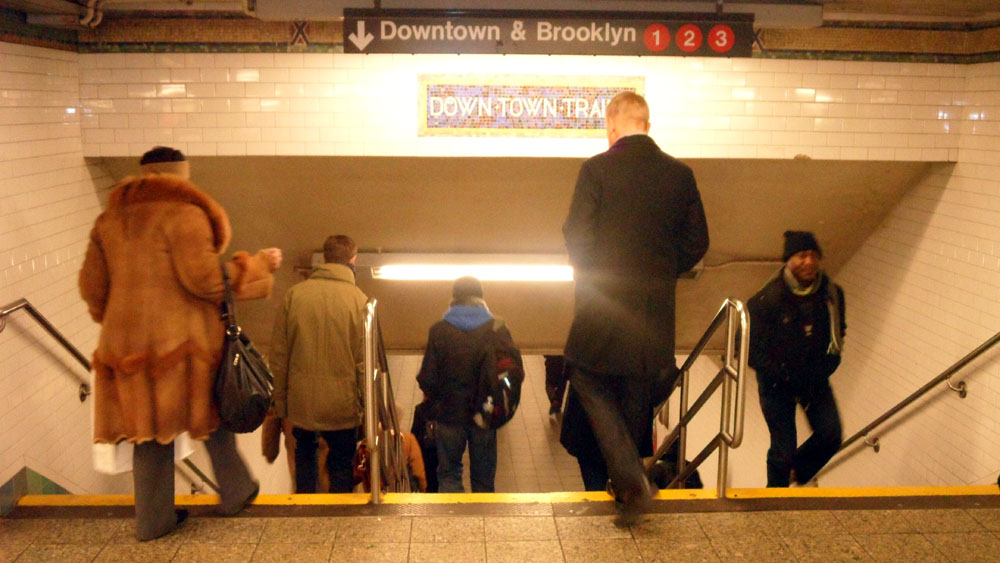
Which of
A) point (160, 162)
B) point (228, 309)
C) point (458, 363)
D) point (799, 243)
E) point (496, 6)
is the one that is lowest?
point (458, 363)

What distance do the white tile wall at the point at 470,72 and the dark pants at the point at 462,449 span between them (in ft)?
5.75

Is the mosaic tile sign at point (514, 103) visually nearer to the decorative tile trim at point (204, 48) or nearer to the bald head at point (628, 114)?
the decorative tile trim at point (204, 48)

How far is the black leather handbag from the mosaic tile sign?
2.45 meters

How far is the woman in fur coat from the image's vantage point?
2.75 m

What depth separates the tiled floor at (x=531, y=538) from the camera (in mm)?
2969

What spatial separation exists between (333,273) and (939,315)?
149 inches

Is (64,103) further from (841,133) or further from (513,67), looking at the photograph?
(841,133)

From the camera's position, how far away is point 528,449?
9.45 meters

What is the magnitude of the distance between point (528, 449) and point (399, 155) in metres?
5.23

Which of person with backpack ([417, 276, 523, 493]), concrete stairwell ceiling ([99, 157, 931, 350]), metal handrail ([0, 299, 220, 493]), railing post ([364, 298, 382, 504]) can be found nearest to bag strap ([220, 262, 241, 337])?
railing post ([364, 298, 382, 504])

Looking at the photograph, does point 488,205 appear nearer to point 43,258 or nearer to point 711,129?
point 711,129

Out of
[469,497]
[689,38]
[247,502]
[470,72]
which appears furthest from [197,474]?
[689,38]

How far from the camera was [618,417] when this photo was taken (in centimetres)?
320

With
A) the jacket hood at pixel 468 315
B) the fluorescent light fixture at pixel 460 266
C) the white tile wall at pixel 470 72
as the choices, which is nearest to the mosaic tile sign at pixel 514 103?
the white tile wall at pixel 470 72
